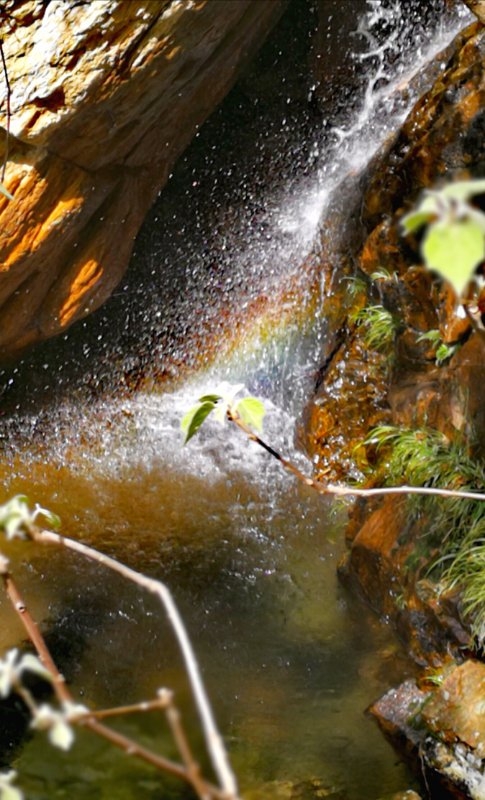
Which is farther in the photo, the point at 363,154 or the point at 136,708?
the point at 363,154

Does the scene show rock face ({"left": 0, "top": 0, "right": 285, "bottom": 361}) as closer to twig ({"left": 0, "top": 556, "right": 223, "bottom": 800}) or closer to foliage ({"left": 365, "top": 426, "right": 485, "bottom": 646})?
foliage ({"left": 365, "top": 426, "right": 485, "bottom": 646})

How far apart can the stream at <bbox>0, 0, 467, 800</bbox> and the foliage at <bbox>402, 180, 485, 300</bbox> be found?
2.67 meters

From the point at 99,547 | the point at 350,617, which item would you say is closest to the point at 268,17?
the point at 99,547

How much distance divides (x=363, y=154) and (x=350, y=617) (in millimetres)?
4003

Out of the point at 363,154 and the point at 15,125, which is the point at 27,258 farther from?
the point at 363,154

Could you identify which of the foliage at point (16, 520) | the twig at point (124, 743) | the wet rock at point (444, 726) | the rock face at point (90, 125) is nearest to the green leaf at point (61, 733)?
the twig at point (124, 743)

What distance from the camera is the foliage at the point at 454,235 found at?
2.05 ft

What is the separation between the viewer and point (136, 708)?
854 mm

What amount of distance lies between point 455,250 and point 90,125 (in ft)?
13.9

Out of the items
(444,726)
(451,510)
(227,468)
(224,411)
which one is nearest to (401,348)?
(227,468)

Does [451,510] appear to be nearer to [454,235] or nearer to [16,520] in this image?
[16,520]

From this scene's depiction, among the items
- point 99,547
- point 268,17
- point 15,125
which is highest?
point 268,17

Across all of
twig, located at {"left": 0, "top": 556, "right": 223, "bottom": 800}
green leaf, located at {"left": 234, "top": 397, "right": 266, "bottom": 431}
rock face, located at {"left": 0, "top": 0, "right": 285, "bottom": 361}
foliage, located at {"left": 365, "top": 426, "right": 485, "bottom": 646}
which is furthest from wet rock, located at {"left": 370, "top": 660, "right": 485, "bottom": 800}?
rock face, located at {"left": 0, "top": 0, "right": 285, "bottom": 361}

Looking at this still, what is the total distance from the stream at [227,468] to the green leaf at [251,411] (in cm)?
202
